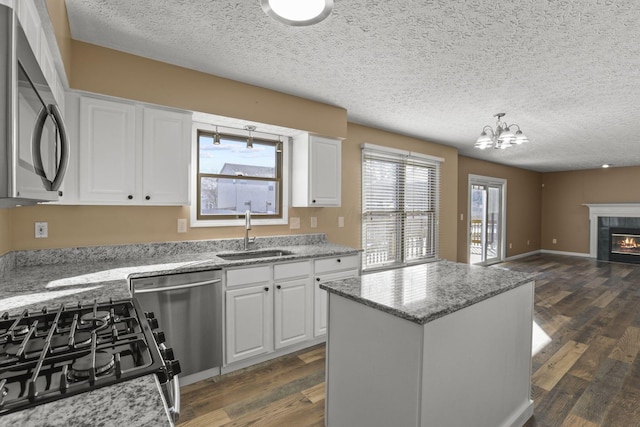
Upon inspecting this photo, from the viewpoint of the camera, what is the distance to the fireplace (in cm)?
779

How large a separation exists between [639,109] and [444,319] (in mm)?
4025

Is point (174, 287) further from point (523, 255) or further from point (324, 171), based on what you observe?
point (523, 255)

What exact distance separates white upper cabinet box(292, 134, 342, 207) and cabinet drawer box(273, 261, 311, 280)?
76 cm

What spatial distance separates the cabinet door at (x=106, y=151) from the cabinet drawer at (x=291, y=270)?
4.18 feet

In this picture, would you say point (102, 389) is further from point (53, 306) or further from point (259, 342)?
point (259, 342)

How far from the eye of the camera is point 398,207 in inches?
189

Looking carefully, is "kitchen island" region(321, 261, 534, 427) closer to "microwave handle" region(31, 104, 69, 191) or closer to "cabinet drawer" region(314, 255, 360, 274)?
"cabinet drawer" region(314, 255, 360, 274)

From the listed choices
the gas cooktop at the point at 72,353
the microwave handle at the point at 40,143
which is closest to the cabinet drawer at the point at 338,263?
the gas cooktop at the point at 72,353

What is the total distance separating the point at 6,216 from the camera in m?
2.13

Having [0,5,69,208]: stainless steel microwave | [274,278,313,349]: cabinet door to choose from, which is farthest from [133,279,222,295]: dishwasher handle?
[0,5,69,208]: stainless steel microwave

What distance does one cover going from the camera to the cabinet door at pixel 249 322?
8.48ft

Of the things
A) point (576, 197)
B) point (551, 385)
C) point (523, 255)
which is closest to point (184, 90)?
point (551, 385)

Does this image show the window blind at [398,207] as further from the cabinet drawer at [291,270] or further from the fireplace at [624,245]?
the fireplace at [624,245]

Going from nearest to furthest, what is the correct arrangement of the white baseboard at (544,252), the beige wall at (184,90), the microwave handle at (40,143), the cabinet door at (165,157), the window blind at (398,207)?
the microwave handle at (40,143), the beige wall at (184,90), the cabinet door at (165,157), the window blind at (398,207), the white baseboard at (544,252)
